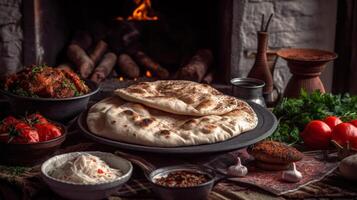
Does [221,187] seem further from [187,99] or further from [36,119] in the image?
[36,119]

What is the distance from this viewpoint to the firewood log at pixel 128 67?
4.73 meters

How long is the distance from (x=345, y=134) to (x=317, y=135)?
0.47ft

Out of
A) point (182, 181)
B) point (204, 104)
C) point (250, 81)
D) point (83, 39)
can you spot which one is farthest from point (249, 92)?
point (83, 39)

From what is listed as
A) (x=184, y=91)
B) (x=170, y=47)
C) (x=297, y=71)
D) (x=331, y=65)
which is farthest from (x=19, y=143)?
(x=331, y=65)

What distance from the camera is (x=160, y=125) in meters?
2.73

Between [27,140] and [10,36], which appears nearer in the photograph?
[27,140]

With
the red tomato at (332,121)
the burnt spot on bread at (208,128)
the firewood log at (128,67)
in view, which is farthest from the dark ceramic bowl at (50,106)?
the firewood log at (128,67)

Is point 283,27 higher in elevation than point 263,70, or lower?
higher

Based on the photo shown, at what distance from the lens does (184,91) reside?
3102 mm

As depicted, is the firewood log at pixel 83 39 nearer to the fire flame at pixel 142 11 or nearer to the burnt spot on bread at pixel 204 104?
the fire flame at pixel 142 11

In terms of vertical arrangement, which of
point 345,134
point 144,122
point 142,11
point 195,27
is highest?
point 142,11

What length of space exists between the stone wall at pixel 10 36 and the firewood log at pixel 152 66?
97 centimetres

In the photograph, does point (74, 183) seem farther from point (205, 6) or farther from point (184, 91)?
point (205, 6)

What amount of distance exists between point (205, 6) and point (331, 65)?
3.71 feet
